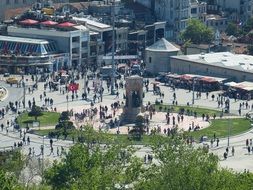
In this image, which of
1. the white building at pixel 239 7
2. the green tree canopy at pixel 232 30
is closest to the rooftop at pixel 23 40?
the green tree canopy at pixel 232 30

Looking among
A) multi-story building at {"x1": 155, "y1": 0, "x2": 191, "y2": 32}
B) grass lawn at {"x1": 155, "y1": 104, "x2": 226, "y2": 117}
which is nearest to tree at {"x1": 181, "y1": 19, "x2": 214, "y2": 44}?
multi-story building at {"x1": 155, "y1": 0, "x2": 191, "y2": 32}

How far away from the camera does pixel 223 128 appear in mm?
93688

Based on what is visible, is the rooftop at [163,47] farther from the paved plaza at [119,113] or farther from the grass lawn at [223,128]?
the grass lawn at [223,128]

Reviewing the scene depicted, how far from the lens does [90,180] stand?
193ft

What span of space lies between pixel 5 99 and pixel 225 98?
82.1 ft

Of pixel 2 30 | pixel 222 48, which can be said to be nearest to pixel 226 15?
pixel 222 48

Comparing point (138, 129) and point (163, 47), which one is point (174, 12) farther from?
point (138, 129)

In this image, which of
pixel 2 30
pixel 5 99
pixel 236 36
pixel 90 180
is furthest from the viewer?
pixel 236 36

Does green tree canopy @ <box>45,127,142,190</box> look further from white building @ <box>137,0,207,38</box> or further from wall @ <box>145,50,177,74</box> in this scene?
white building @ <box>137,0,207,38</box>

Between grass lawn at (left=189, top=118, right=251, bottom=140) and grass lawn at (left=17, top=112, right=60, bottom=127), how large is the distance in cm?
1401

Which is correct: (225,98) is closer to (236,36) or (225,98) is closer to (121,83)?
(121,83)

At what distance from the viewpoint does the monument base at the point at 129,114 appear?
97625 millimetres

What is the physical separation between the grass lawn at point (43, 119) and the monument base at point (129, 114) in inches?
263

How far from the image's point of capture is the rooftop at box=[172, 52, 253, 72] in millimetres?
121156
